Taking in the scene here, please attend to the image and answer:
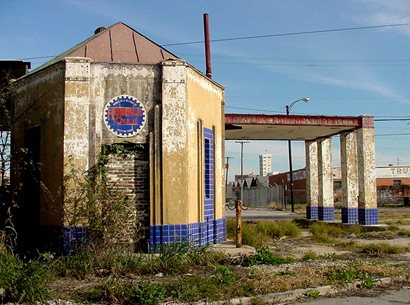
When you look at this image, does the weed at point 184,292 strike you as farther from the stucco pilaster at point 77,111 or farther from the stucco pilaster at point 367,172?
the stucco pilaster at point 367,172

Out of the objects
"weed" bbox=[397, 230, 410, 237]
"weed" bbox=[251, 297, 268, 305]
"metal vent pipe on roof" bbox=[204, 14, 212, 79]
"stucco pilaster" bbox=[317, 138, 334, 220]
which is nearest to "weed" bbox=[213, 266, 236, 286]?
A: "weed" bbox=[251, 297, 268, 305]

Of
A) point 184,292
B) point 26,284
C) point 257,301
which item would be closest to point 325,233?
point 257,301

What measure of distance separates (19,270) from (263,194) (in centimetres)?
5699

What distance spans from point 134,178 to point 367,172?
40.3 feet

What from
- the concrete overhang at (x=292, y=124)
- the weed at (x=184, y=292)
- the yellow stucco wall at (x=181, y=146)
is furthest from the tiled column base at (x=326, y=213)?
the weed at (x=184, y=292)

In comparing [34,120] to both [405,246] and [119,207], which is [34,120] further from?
[405,246]

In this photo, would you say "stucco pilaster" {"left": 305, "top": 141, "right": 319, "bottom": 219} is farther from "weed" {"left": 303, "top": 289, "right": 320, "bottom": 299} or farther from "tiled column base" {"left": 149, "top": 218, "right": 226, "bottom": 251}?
"weed" {"left": 303, "top": 289, "right": 320, "bottom": 299}

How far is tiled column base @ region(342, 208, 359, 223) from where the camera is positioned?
23.5 metres

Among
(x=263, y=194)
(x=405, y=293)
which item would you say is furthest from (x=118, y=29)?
(x=263, y=194)

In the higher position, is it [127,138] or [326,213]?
[127,138]

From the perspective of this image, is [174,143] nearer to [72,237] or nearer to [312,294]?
[72,237]

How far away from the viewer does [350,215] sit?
23.5 m

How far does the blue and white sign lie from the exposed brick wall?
0.57 m

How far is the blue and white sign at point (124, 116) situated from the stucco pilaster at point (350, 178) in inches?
501
